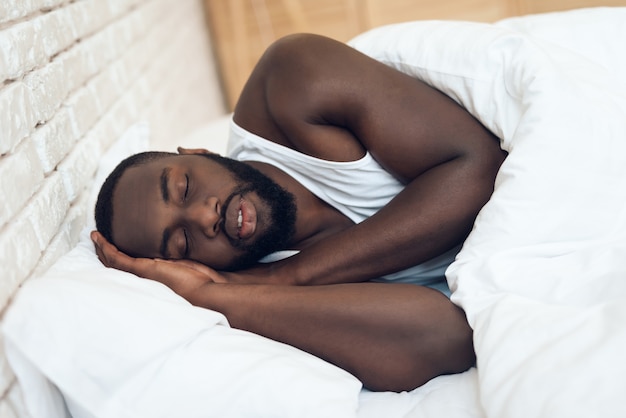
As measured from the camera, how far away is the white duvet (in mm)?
741

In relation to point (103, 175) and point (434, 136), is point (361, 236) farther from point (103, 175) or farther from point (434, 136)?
point (103, 175)

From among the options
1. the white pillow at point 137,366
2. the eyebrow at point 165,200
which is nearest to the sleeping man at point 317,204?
the eyebrow at point 165,200

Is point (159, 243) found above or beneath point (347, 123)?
beneath

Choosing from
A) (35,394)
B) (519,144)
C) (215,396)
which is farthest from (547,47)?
(35,394)

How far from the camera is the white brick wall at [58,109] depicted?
3.05 feet

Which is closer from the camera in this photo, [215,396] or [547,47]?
[215,396]

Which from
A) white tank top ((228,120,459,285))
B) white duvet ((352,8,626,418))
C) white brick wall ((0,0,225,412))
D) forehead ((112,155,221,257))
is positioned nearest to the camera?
white duvet ((352,8,626,418))

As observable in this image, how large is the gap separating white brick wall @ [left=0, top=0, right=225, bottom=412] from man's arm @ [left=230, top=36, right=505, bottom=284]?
1.17ft

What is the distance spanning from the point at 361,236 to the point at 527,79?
0.39 meters

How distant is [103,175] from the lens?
4.40 feet

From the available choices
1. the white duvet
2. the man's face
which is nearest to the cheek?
the man's face

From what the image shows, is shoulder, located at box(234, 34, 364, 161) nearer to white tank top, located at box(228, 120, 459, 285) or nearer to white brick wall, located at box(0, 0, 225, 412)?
white tank top, located at box(228, 120, 459, 285)

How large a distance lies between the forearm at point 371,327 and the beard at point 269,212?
0.23 metres

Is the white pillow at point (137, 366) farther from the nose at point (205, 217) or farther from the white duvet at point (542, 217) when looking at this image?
the nose at point (205, 217)
